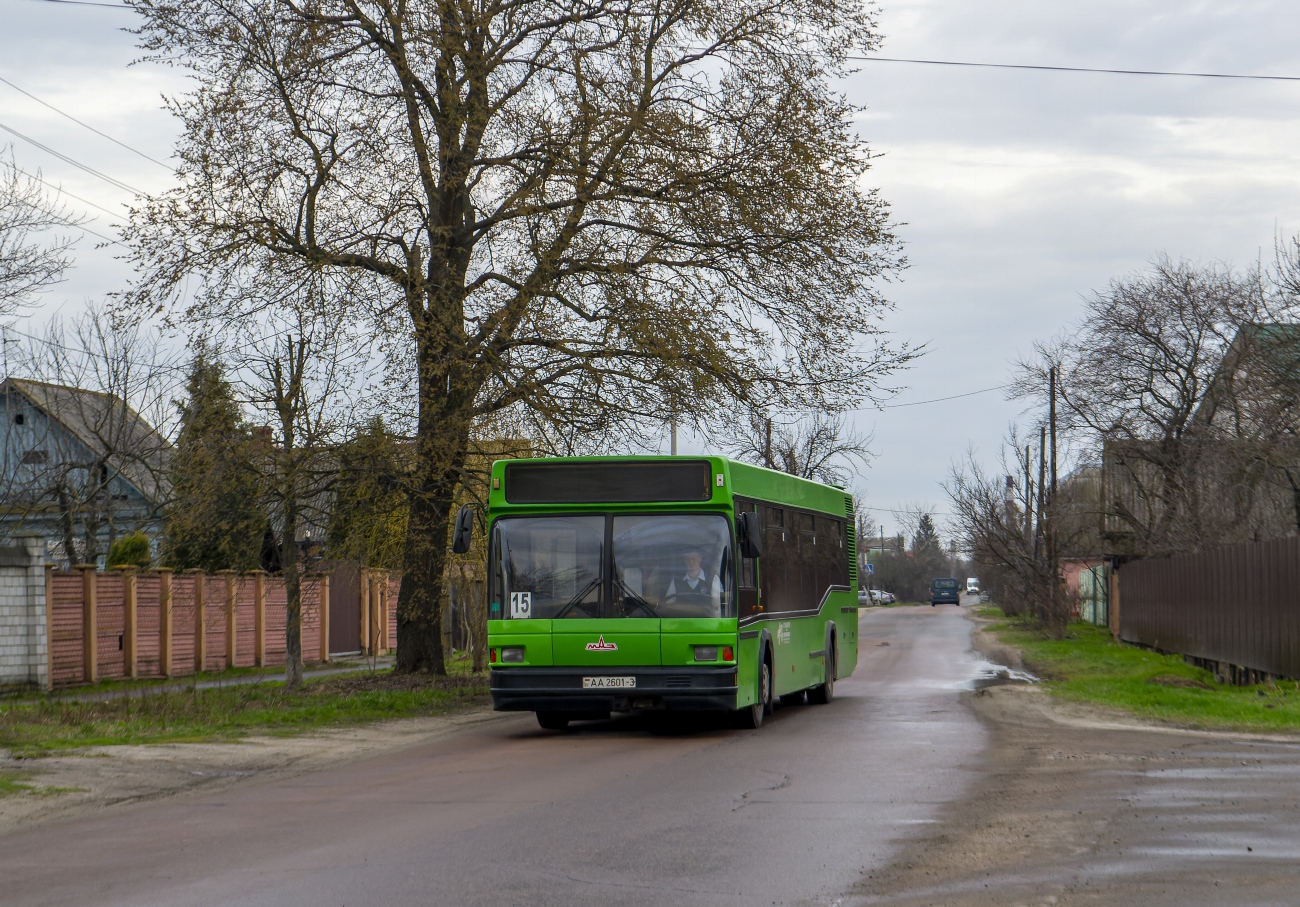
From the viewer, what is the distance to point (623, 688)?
15.0 meters

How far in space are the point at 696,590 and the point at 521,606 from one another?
1882mm

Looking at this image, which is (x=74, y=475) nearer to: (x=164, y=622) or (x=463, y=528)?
(x=164, y=622)

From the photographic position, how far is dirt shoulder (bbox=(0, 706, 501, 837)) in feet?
35.0

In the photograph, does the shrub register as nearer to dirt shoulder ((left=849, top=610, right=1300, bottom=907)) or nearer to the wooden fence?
the wooden fence

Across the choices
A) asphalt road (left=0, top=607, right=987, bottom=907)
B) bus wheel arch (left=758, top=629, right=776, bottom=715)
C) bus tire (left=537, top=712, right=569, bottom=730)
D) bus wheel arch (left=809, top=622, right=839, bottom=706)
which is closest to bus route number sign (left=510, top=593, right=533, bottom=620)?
asphalt road (left=0, top=607, right=987, bottom=907)

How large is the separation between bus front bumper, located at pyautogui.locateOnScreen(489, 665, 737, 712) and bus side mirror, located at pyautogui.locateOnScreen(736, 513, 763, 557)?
4.10ft

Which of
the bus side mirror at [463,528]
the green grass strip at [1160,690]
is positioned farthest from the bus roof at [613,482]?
the green grass strip at [1160,690]

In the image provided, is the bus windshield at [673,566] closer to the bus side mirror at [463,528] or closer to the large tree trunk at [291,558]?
the bus side mirror at [463,528]

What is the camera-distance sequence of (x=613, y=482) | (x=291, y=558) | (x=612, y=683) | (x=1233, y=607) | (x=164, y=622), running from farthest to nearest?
1. (x=164, y=622)
2. (x=1233, y=607)
3. (x=291, y=558)
4. (x=613, y=482)
5. (x=612, y=683)

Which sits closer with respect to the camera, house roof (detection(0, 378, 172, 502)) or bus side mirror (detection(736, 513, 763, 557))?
bus side mirror (detection(736, 513, 763, 557))

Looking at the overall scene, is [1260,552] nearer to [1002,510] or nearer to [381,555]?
[381,555]

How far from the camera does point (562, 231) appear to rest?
818 inches

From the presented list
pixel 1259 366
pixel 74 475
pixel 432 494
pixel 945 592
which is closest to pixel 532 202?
pixel 432 494

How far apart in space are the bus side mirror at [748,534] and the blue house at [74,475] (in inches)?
586
